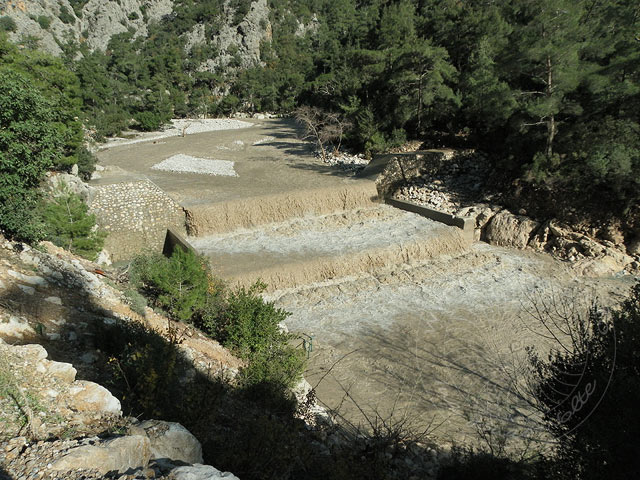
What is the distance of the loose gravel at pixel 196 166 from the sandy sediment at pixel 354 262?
944 centimetres

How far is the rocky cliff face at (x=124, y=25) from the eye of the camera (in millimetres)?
57878

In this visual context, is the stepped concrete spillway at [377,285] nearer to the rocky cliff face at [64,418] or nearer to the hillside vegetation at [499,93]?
the hillside vegetation at [499,93]

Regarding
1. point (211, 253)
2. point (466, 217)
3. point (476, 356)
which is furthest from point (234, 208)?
point (476, 356)

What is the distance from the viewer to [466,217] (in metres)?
15.1

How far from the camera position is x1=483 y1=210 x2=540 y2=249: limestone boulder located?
14445 mm

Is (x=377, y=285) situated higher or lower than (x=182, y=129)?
lower

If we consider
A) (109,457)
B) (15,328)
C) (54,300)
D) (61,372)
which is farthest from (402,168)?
(109,457)

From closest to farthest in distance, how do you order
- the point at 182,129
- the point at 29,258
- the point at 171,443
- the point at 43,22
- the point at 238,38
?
the point at 171,443
the point at 29,258
the point at 182,129
the point at 43,22
the point at 238,38

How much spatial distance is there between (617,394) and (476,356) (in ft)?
16.2

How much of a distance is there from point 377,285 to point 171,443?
9.93 metres

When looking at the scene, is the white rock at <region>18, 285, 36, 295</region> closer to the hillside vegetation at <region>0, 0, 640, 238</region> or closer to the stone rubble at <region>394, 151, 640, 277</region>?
the hillside vegetation at <region>0, 0, 640, 238</region>

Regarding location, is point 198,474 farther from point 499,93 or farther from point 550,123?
point 550,123

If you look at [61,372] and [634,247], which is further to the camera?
[634,247]

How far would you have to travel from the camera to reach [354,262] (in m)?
13.1
